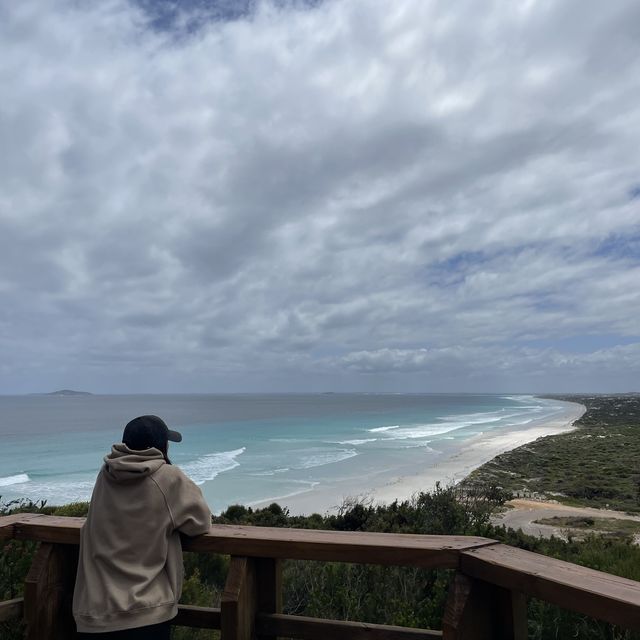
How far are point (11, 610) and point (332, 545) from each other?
59.5 inches

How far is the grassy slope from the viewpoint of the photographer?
2111cm

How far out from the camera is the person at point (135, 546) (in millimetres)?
2119

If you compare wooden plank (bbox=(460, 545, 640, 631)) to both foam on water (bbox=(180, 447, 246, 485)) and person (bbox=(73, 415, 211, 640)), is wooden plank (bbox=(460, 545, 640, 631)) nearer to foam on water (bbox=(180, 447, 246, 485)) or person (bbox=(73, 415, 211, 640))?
person (bbox=(73, 415, 211, 640))

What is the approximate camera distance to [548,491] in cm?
2212

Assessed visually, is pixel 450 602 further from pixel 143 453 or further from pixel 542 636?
pixel 143 453

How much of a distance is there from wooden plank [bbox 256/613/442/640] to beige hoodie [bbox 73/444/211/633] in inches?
14.7

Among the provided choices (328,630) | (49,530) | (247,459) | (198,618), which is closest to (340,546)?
(328,630)

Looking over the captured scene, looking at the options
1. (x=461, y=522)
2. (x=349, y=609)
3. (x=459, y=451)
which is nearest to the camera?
(x=349, y=609)

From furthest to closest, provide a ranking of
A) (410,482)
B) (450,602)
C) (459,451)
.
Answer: (459,451) < (410,482) < (450,602)

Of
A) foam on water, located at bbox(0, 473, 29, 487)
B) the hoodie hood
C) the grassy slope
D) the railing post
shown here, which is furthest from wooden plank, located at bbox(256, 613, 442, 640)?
foam on water, located at bbox(0, 473, 29, 487)

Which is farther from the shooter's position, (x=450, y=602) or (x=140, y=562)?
(x=140, y=562)

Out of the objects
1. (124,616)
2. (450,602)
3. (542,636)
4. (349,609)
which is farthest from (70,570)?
(542,636)

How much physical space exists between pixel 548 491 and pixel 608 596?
22.7 metres

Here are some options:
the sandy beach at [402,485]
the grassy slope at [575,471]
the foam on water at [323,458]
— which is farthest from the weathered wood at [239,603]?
the foam on water at [323,458]
